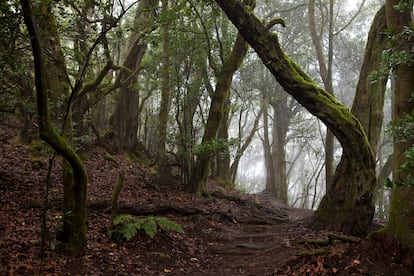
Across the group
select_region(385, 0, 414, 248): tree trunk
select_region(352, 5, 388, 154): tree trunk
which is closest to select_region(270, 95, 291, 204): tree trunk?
select_region(352, 5, 388, 154): tree trunk

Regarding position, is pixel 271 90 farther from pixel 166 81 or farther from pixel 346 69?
pixel 166 81

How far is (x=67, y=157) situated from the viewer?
5078 millimetres

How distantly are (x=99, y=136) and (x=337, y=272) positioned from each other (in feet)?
36.5

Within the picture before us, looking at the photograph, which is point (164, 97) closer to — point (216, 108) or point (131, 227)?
point (216, 108)

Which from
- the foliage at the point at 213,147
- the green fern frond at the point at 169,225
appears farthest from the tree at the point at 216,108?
the green fern frond at the point at 169,225

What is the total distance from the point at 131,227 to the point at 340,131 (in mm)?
4961

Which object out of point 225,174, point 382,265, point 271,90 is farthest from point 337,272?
point 271,90

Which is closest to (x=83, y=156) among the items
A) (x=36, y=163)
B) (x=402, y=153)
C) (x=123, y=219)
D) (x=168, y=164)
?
(x=36, y=163)

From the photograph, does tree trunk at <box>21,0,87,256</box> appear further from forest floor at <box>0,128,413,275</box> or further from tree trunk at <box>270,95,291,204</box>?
tree trunk at <box>270,95,291,204</box>

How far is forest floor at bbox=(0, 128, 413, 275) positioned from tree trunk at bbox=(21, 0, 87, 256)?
0.25 metres

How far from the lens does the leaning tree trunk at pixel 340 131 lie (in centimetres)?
780

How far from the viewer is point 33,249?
5.35 metres

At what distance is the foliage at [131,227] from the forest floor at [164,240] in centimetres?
17

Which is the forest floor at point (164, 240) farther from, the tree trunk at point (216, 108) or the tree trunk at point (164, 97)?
the tree trunk at point (164, 97)
